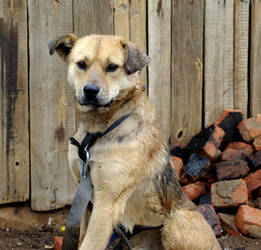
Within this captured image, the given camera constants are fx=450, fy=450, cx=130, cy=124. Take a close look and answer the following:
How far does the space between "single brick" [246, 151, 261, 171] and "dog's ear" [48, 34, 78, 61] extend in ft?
8.63

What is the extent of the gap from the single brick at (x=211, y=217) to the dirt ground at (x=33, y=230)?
115 mm

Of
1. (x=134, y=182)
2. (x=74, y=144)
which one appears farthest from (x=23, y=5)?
(x=134, y=182)

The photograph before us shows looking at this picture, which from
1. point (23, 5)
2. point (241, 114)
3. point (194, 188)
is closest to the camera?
point (23, 5)

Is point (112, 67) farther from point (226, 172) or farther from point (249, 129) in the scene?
point (249, 129)

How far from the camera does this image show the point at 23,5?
4871 mm

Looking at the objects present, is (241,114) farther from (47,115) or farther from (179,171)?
(47,115)

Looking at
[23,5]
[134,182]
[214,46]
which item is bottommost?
[134,182]

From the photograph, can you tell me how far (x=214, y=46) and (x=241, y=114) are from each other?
0.90 metres

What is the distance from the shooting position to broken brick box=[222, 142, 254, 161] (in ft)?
17.6

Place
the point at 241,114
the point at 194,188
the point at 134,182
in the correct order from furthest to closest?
the point at 241,114
the point at 194,188
the point at 134,182

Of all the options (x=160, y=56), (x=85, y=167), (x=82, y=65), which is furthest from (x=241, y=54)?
(x=85, y=167)

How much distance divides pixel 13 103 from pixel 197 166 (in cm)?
221

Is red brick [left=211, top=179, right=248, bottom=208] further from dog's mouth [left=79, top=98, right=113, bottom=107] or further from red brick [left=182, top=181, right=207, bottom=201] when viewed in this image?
dog's mouth [left=79, top=98, right=113, bottom=107]

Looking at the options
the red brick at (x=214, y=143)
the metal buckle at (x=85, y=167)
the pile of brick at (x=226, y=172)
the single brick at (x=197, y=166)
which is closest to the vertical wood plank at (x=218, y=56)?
the pile of brick at (x=226, y=172)
